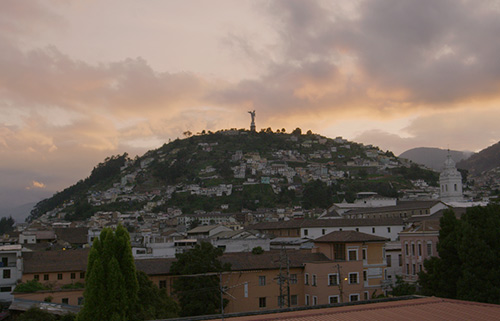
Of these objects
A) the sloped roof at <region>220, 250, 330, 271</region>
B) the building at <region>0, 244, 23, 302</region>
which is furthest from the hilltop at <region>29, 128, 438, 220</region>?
the building at <region>0, 244, 23, 302</region>

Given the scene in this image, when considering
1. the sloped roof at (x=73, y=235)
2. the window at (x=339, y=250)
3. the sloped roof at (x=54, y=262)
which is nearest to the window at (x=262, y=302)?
the window at (x=339, y=250)

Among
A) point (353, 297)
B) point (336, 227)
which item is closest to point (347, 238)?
point (353, 297)

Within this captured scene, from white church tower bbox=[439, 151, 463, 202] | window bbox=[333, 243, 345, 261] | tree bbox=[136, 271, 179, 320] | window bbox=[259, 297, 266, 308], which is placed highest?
white church tower bbox=[439, 151, 463, 202]

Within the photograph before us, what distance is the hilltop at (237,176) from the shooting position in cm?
11075

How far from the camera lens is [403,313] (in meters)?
14.4

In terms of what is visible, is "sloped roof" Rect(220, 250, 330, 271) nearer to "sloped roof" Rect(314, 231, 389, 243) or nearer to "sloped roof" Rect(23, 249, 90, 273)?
"sloped roof" Rect(314, 231, 389, 243)

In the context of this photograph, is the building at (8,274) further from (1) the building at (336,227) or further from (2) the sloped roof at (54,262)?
(1) the building at (336,227)

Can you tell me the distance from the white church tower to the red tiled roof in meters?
57.9

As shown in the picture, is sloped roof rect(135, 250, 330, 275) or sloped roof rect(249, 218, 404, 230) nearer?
sloped roof rect(135, 250, 330, 275)

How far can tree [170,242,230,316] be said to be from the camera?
26.9m

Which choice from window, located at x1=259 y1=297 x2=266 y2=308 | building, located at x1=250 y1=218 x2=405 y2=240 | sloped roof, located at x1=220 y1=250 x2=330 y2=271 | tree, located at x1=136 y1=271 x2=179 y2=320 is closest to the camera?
tree, located at x1=136 y1=271 x2=179 y2=320

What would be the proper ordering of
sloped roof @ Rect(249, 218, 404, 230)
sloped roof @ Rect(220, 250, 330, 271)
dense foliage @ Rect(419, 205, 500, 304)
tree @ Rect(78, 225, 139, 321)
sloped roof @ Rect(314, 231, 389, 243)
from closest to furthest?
tree @ Rect(78, 225, 139, 321), dense foliage @ Rect(419, 205, 500, 304), sloped roof @ Rect(220, 250, 330, 271), sloped roof @ Rect(314, 231, 389, 243), sloped roof @ Rect(249, 218, 404, 230)

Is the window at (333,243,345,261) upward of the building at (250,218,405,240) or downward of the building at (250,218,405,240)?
downward

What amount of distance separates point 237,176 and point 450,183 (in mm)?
67396
